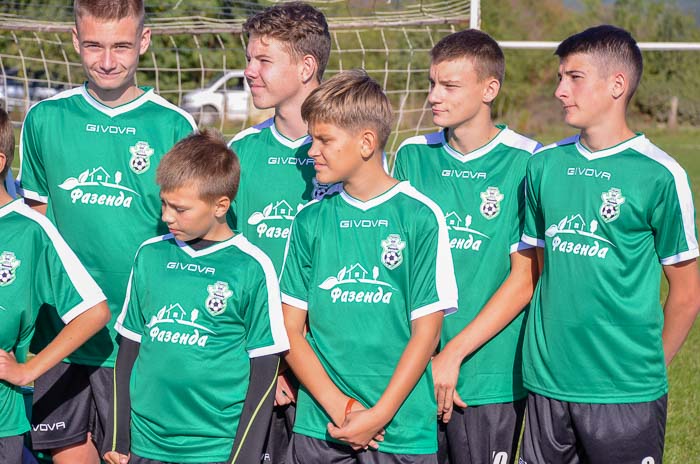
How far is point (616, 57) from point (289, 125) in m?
1.28

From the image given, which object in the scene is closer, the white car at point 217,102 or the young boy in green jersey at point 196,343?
the young boy in green jersey at point 196,343

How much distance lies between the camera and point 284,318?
3.29m

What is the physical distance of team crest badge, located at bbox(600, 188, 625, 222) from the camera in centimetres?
338

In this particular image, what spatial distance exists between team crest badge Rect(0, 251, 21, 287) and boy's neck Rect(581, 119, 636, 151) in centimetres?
210

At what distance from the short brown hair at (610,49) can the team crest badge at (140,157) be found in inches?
64.1

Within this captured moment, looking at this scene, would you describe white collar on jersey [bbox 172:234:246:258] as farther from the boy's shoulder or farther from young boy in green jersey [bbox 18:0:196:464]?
the boy's shoulder

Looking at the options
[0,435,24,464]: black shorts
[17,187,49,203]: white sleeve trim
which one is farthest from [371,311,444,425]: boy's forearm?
[17,187,49,203]: white sleeve trim

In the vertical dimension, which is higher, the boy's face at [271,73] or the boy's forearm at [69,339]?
the boy's face at [271,73]

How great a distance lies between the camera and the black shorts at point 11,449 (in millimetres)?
3234

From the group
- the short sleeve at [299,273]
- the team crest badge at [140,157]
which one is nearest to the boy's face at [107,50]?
the team crest badge at [140,157]

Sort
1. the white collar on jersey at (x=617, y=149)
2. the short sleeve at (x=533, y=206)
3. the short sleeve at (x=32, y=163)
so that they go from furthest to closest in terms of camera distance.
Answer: the short sleeve at (x=32, y=163) → the short sleeve at (x=533, y=206) → the white collar on jersey at (x=617, y=149)

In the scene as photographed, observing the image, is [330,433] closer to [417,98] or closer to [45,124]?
[45,124]

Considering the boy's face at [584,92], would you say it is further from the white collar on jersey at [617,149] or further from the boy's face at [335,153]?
the boy's face at [335,153]

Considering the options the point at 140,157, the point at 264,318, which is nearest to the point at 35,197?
the point at 140,157
